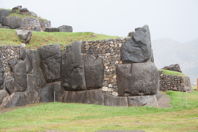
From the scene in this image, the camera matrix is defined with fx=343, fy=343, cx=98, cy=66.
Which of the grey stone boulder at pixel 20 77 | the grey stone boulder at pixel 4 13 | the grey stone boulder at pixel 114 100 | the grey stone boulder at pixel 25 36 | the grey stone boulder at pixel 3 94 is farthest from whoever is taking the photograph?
the grey stone boulder at pixel 4 13

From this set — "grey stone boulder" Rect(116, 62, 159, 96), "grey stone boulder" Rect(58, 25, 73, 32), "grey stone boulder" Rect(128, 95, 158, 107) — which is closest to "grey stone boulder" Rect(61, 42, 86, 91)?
"grey stone boulder" Rect(116, 62, 159, 96)

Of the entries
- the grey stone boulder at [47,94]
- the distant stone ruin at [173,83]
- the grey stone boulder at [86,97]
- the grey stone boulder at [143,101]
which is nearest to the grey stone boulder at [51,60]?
the grey stone boulder at [47,94]

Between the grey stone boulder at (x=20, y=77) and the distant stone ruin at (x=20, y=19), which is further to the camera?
the distant stone ruin at (x=20, y=19)

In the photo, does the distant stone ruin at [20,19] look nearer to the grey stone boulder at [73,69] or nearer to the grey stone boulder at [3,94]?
the grey stone boulder at [73,69]

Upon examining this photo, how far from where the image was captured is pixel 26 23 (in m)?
39.5

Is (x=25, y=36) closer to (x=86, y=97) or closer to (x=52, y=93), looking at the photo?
(x=52, y=93)

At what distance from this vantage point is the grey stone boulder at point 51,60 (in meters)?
25.1

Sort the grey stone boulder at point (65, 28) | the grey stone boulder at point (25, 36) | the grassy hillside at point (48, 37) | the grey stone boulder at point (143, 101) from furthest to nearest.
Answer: the grey stone boulder at point (65, 28)
the grey stone boulder at point (25, 36)
the grassy hillside at point (48, 37)
the grey stone boulder at point (143, 101)

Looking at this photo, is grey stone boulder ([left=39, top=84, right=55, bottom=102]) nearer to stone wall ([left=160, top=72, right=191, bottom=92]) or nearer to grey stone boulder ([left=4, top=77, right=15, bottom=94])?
grey stone boulder ([left=4, top=77, right=15, bottom=94])

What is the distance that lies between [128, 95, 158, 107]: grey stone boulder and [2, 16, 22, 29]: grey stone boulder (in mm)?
21063

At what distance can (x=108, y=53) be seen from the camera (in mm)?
24125

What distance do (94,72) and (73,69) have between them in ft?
5.10

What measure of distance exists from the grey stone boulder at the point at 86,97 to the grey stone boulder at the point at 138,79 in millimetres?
1568

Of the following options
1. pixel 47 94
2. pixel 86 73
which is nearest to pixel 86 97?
pixel 86 73
